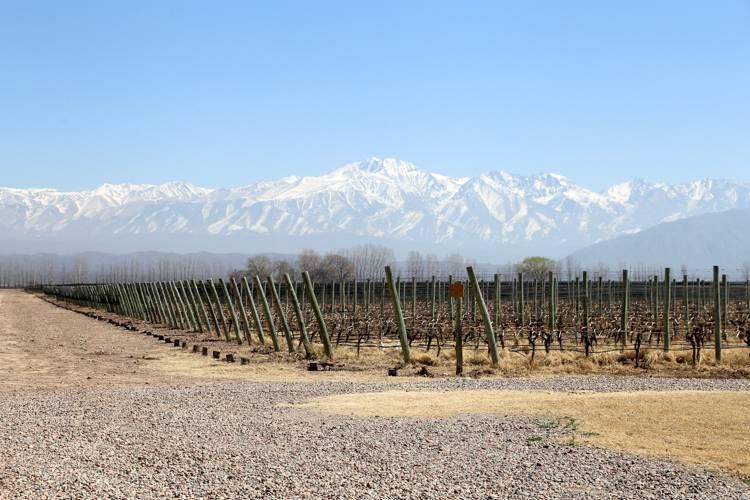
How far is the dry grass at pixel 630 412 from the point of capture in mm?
9125

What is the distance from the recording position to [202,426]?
10812 millimetres

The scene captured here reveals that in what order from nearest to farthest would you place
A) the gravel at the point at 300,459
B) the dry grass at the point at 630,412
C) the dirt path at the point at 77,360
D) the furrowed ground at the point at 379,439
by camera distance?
the gravel at the point at 300,459
the furrowed ground at the point at 379,439
the dry grass at the point at 630,412
the dirt path at the point at 77,360

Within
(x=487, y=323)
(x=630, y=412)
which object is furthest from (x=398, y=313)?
(x=630, y=412)

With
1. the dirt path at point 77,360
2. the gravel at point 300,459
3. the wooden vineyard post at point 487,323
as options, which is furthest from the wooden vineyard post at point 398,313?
the gravel at point 300,459

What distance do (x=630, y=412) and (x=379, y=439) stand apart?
314cm

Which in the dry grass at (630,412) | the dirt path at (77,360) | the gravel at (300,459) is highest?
the dry grass at (630,412)

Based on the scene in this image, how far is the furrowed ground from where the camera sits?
7863mm

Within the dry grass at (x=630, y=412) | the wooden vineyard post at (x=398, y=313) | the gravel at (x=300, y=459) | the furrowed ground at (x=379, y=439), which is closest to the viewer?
the gravel at (x=300, y=459)

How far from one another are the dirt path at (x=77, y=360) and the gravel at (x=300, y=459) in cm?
440

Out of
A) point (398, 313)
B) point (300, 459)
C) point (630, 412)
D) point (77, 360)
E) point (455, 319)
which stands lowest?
point (77, 360)

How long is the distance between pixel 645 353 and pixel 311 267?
357 feet

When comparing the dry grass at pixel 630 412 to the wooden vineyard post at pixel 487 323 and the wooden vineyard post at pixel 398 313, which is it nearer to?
the wooden vineyard post at pixel 487 323

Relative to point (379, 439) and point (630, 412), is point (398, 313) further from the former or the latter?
point (379, 439)

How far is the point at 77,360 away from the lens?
846 inches
